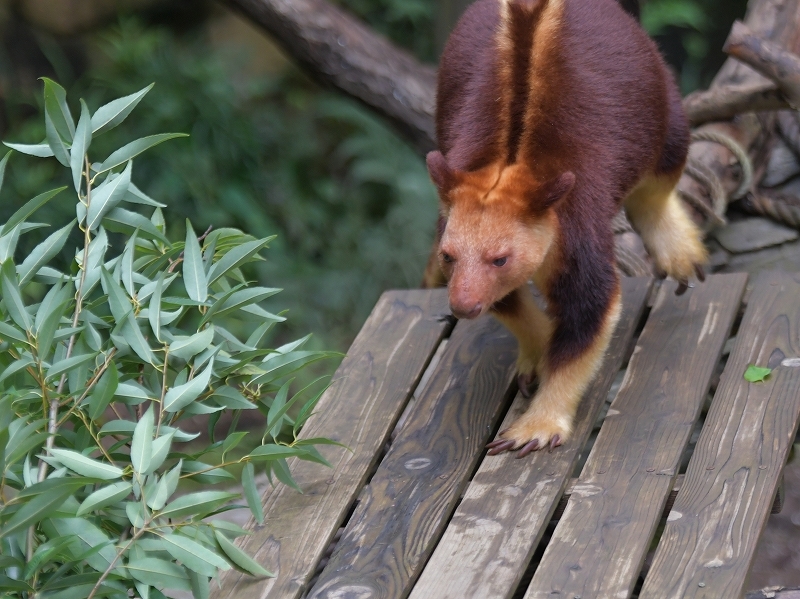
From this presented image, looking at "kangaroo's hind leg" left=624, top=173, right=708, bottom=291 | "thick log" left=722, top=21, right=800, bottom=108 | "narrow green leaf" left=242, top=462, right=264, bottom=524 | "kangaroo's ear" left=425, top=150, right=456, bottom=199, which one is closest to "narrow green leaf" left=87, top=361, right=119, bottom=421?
"narrow green leaf" left=242, top=462, right=264, bottom=524

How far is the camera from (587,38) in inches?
109

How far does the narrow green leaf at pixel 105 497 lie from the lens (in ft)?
6.60

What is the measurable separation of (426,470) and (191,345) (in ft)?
2.44

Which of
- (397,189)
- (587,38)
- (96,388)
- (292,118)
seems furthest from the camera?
(292,118)

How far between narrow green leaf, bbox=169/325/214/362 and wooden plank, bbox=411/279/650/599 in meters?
0.77

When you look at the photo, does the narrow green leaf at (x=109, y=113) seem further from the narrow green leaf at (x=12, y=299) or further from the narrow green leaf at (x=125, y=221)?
the narrow green leaf at (x=12, y=299)

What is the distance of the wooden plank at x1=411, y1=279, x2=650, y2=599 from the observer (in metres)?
2.23

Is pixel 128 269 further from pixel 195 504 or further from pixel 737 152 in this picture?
pixel 737 152

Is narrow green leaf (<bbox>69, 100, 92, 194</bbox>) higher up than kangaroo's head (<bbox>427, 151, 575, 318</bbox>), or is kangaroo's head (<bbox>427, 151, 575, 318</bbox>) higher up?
narrow green leaf (<bbox>69, 100, 92, 194</bbox>)

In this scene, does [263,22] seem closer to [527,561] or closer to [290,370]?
[290,370]

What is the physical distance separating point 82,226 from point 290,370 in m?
0.66

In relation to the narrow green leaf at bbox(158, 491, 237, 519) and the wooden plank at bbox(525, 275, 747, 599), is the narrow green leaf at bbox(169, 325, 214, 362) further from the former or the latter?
the wooden plank at bbox(525, 275, 747, 599)

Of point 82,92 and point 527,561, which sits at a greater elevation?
point 527,561

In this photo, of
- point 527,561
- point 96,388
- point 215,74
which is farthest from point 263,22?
point 527,561
